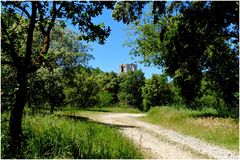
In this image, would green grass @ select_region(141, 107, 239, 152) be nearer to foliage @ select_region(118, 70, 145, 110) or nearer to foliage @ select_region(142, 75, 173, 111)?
foliage @ select_region(142, 75, 173, 111)

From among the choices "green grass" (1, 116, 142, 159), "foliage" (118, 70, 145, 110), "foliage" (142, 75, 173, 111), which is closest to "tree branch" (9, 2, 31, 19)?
"green grass" (1, 116, 142, 159)

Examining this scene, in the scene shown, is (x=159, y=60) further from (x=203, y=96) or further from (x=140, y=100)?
Answer: (x=140, y=100)

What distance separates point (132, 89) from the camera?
99500 millimetres

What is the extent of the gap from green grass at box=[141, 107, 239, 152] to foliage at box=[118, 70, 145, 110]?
66314 millimetres

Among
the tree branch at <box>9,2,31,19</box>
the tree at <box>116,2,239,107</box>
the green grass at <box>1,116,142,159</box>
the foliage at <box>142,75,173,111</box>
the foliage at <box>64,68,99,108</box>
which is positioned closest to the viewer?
the green grass at <box>1,116,142,159</box>

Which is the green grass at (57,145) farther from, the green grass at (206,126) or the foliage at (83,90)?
the foliage at (83,90)

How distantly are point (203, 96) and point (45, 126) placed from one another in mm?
72505

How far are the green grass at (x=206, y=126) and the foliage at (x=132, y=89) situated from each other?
66.3m

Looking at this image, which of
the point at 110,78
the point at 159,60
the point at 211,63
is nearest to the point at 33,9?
the point at 211,63

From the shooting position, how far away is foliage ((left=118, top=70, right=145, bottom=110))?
97625mm

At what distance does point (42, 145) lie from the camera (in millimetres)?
9516

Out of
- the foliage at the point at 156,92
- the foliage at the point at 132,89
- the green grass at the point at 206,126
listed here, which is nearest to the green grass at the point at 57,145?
the green grass at the point at 206,126

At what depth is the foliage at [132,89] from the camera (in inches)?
3844

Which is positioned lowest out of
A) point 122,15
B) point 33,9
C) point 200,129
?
point 200,129
